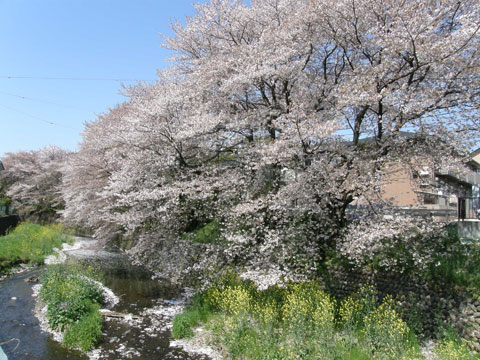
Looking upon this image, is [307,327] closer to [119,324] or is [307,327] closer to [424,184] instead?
[424,184]

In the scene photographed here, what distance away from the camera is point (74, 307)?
9734 mm

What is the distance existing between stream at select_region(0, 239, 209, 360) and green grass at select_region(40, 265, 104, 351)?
1.00 feet

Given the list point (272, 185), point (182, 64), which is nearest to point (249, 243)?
point (272, 185)

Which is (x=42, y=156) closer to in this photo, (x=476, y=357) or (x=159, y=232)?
(x=159, y=232)

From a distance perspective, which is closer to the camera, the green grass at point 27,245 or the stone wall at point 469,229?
the stone wall at point 469,229

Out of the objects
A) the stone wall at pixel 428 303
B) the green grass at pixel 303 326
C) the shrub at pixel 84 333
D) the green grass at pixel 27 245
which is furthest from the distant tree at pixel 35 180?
the stone wall at pixel 428 303

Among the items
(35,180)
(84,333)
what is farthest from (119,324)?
(35,180)

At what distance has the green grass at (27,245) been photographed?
54.9ft

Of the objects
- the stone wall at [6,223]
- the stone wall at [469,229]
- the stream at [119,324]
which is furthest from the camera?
the stone wall at [6,223]

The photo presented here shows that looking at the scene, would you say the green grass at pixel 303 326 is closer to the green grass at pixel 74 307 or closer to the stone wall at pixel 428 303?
the stone wall at pixel 428 303

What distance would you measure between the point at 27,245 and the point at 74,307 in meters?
11.5

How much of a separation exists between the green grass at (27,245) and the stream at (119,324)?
147 cm

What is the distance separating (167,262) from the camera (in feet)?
42.7

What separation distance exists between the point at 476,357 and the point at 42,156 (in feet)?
127
